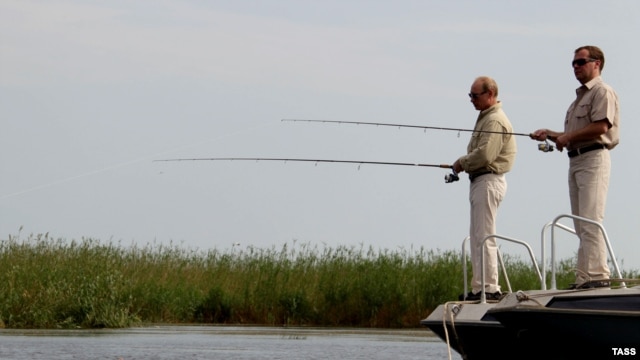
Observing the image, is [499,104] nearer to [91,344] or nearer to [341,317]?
[91,344]

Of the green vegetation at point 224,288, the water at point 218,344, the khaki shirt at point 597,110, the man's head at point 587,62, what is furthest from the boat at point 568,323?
the green vegetation at point 224,288

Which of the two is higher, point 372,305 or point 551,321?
point 372,305

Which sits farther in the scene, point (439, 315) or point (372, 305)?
point (372, 305)

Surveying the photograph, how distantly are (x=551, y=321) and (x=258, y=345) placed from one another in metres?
7.23

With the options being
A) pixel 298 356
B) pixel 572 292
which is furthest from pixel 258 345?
pixel 572 292

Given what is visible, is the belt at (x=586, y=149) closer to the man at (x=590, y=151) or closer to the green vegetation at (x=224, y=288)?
the man at (x=590, y=151)

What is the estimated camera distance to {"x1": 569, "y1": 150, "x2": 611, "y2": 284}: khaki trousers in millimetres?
8180

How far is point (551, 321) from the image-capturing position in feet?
25.5

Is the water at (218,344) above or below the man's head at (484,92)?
below

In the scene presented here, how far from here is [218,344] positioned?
580 inches

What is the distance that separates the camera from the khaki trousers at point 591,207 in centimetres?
818

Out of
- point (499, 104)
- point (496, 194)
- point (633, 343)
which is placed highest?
point (499, 104)

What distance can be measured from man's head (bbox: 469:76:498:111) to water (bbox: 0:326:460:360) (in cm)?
480

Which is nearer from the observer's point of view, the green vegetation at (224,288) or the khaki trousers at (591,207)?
the khaki trousers at (591,207)
